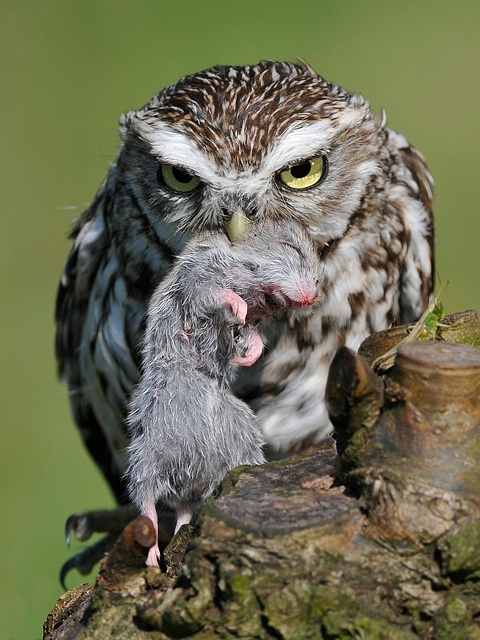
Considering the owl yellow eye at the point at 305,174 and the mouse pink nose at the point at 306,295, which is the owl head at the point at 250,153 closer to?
the owl yellow eye at the point at 305,174

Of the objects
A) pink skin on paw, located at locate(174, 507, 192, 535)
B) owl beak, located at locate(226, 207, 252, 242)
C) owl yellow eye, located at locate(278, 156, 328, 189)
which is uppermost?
owl yellow eye, located at locate(278, 156, 328, 189)

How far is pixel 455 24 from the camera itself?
9.57m

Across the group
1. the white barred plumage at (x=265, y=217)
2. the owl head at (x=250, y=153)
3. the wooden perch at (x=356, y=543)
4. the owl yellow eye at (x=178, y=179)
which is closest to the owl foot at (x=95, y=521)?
the white barred plumage at (x=265, y=217)

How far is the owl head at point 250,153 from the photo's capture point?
3078 millimetres

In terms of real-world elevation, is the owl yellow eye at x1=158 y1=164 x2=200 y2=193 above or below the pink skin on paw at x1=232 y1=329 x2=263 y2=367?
above

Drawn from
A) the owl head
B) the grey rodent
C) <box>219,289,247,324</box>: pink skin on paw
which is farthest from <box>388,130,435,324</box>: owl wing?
<box>219,289,247,324</box>: pink skin on paw

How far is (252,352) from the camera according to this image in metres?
2.86

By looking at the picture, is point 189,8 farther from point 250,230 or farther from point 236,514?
point 236,514

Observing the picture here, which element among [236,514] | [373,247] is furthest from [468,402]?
[373,247]

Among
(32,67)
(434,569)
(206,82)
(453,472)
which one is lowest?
(434,569)

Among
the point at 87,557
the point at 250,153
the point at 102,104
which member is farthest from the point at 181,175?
the point at 102,104

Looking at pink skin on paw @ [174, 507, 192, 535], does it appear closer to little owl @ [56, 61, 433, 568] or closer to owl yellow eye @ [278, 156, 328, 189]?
little owl @ [56, 61, 433, 568]

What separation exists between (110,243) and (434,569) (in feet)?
7.04

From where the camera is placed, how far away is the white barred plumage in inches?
123
